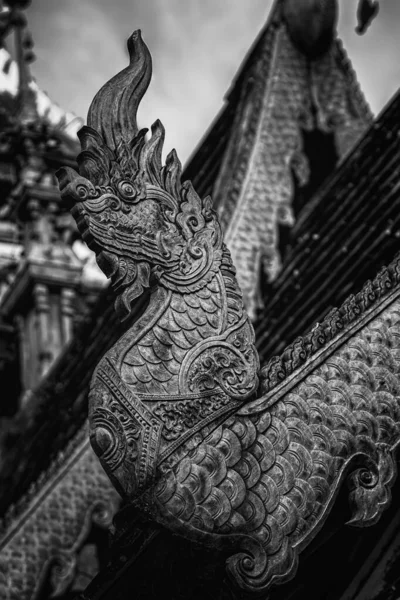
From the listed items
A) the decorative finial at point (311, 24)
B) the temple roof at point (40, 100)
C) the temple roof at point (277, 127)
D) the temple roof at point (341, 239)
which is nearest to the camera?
the temple roof at point (341, 239)

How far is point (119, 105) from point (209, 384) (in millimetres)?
1120

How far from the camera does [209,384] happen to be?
7230mm

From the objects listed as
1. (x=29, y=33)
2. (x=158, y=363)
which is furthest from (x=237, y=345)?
(x=29, y=33)

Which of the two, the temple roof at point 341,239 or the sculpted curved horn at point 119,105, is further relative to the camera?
the temple roof at point 341,239

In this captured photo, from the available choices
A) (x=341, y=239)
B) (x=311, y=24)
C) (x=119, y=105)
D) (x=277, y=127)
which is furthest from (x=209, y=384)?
(x=311, y=24)

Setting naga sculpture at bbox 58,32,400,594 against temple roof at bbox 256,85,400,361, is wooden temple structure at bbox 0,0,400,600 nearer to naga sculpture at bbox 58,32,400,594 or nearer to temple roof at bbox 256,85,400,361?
naga sculpture at bbox 58,32,400,594

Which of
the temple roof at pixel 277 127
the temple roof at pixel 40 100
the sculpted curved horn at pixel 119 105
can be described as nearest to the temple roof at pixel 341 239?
the temple roof at pixel 277 127

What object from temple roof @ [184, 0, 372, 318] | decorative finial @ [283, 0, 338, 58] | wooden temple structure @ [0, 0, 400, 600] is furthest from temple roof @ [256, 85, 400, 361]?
wooden temple structure @ [0, 0, 400, 600]

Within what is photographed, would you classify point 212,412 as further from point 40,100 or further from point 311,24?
point 40,100

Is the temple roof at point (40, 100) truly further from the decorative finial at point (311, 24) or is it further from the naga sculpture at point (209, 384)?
the naga sculpture at point (209, 384)

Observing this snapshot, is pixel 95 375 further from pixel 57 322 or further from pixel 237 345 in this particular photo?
pixel 57 322

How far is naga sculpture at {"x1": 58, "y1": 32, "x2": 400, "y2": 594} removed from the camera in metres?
6.98

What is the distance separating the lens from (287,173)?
15.9 m

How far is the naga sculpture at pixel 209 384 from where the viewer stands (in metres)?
6.98
